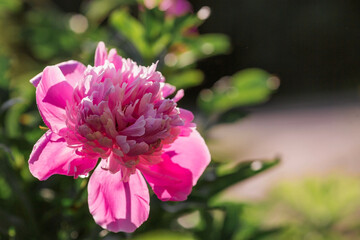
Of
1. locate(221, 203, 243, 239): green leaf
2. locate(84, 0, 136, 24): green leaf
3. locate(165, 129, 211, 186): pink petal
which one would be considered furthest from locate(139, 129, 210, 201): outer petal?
locate(84, 0, 136, 24): green leaf

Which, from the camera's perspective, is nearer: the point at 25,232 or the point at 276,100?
the point at 25,232

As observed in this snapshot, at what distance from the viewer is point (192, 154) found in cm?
45

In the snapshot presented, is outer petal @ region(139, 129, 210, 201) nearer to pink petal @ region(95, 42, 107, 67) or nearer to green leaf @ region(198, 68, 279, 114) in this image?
pink petal @ region(95, 42, 107, 67)

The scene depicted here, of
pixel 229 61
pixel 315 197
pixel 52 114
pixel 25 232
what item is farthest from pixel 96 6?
pixel 229 61

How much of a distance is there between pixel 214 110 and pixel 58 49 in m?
0.38

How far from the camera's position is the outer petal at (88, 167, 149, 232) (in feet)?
1.34

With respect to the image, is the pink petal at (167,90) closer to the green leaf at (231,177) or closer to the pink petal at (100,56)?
the pink petal at (100,56)

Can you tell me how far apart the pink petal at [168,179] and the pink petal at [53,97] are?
0.08 meters

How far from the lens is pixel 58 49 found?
1.06 meters

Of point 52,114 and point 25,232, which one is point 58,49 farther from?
point 52,114

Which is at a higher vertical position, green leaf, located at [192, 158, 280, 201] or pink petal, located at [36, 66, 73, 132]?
pink petal, located at [36, 66, 73, 132]

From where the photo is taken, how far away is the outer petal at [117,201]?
407 millimetres

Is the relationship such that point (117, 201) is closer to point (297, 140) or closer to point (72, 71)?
point (72, 71)

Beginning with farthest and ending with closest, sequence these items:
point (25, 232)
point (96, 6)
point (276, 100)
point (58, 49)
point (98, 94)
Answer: point (276, 100)
point (96, 6)
point (58, 49)
point (25, 232)
point (98, 94)
